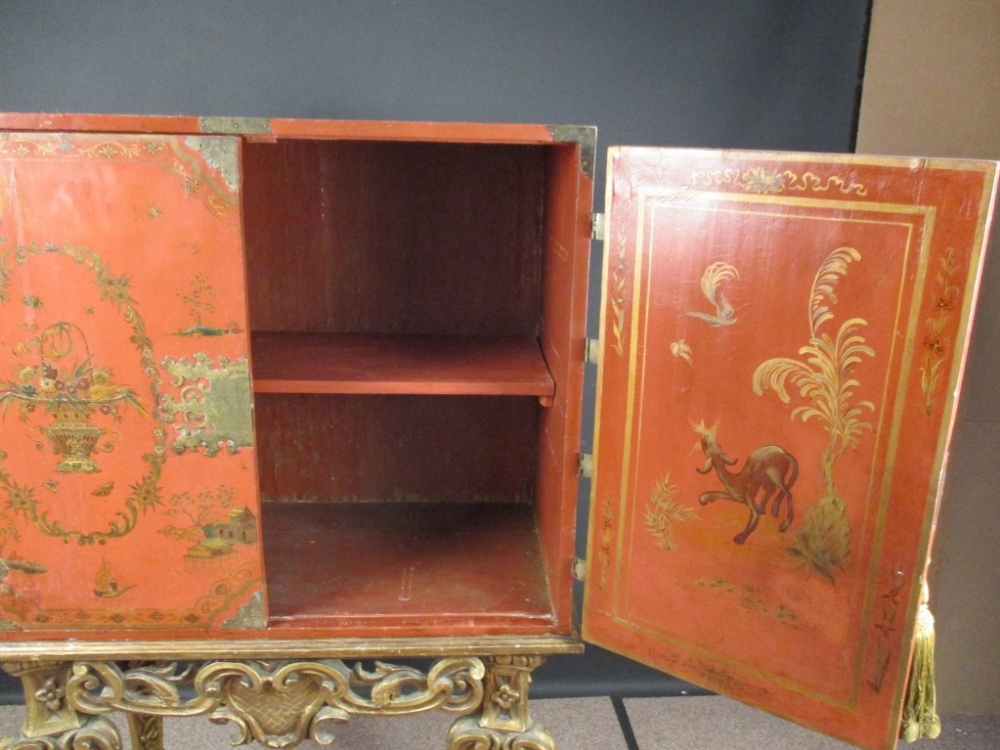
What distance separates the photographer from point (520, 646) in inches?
51.8

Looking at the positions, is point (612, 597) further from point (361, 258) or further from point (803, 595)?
point (361, 258)

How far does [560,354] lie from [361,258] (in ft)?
1.74

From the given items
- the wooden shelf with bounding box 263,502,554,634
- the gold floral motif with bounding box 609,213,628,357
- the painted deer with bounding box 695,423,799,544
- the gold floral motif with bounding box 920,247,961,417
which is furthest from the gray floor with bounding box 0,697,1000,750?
the gold floral motif with bounding box 920,247,961,417

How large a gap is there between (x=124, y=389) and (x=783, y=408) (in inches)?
33.4

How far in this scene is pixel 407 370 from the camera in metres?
1.38

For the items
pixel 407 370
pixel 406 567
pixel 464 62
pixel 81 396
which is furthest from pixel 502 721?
pixel 464 62

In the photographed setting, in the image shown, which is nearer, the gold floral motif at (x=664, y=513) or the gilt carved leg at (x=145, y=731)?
the gold floral motif at (x=664, y=513)

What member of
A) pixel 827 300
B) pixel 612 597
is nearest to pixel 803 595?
pixel 612 597

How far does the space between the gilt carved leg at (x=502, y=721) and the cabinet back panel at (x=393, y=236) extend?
64 centimetres

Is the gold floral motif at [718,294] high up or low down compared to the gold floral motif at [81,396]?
up

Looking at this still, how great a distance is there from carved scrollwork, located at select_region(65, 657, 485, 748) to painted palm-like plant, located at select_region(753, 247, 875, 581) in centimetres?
56

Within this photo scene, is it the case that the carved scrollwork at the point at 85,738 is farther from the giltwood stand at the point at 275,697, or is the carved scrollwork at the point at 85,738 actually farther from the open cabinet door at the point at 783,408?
the open cabinet door at the point at 783,408

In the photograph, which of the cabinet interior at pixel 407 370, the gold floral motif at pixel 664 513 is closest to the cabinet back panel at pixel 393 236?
the cabinet interior at pixel 407 370

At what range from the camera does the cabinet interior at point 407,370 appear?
1.40 metres
